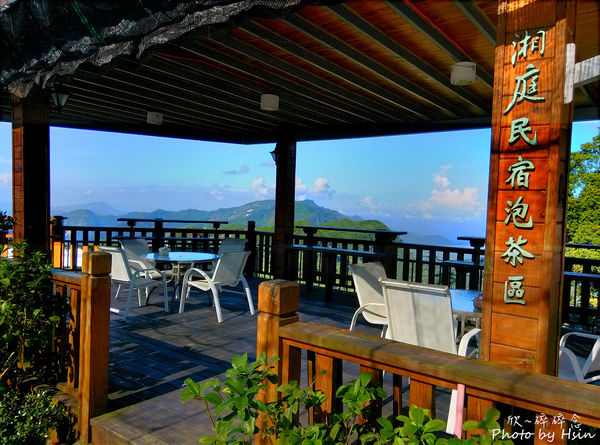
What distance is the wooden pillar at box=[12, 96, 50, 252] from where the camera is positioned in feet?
13.3

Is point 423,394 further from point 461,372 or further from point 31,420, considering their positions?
point 31,420

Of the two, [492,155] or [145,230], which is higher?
[492,155]

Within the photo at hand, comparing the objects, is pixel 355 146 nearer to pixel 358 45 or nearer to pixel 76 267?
pixel 76 267

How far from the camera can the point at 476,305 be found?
310 centimetres

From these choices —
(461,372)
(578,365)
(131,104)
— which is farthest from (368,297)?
(131,104)

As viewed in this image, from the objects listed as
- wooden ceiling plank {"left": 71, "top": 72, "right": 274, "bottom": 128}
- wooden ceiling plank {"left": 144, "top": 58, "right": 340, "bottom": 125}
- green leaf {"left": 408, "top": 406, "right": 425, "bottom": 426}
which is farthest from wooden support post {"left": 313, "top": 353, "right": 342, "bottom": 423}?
wooden ceiling plank {"left": 71, "top": 72, "right": 274, "bottom": 128}

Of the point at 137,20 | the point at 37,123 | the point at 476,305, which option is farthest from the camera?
the point at 37,123

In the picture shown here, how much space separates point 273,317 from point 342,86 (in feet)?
12.9

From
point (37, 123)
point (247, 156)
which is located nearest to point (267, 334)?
point (37, 123)

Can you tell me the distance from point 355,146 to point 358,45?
28403mm

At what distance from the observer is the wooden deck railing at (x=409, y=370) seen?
1.08m

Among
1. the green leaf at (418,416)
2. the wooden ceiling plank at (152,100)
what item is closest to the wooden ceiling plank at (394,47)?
the green leaf at (418,416)

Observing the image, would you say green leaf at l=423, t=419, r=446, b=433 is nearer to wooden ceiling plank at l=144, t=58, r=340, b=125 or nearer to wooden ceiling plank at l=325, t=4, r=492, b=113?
wooden ceiling plank at l=325, t=4, r=492, b=113

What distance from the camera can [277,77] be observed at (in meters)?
4.66
